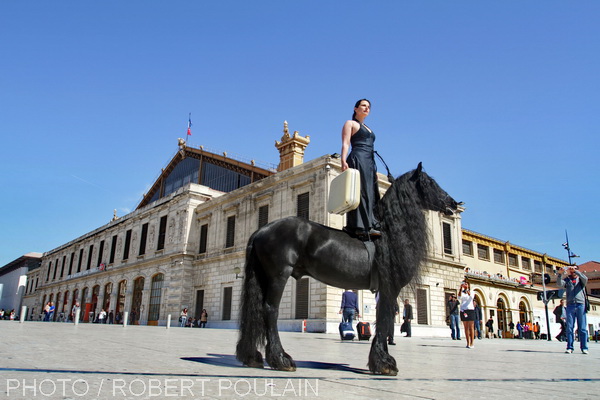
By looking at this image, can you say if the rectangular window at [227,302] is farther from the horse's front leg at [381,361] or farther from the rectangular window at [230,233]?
the horse's front leg at [381,361]

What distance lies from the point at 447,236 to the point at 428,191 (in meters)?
26.4

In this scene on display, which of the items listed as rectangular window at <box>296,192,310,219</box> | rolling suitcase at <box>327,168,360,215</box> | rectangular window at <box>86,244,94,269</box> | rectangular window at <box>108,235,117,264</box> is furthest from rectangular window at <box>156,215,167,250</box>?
rolling suitcase at <box>327,168,360,215</box>

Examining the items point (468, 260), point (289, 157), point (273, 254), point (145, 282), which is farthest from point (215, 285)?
point (273, 254)

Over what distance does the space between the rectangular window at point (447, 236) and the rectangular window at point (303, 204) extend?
10472 millimetres

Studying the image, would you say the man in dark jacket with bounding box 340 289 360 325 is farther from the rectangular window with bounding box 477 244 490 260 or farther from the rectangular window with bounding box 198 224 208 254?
the rectangular window with bounding box 477 244 490 260

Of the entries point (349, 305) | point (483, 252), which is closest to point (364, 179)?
point (349, 305)

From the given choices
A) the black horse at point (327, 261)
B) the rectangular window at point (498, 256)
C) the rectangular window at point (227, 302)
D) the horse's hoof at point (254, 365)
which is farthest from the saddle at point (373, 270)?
the rectangular window at point (498, 256)

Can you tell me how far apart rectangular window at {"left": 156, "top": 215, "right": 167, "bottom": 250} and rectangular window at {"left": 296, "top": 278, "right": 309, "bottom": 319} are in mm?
14430

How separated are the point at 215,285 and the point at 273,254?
83.0 ft

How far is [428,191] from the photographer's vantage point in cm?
468

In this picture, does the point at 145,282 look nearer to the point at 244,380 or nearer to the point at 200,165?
the point at 200,165

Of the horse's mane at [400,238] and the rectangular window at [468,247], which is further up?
the rectangular window at [468,247]

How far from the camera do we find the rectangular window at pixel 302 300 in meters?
22.7

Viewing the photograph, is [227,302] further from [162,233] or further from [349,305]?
[349,305]
